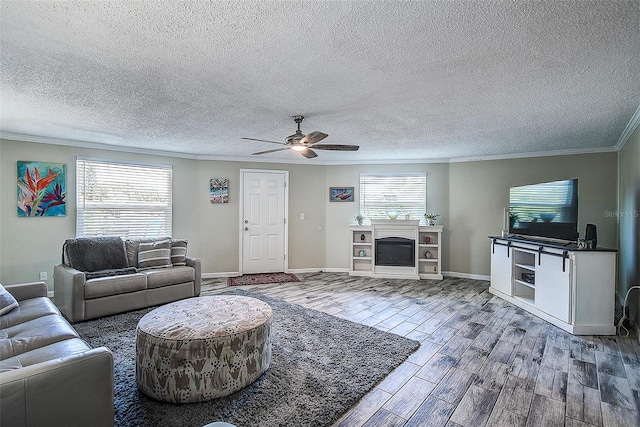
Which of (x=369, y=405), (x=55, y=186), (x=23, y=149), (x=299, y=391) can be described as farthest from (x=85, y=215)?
(x=369, y=405)

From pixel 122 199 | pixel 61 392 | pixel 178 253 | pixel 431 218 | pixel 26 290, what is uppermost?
pixel 122 199

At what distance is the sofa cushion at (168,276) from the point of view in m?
4.01

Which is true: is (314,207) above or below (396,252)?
above

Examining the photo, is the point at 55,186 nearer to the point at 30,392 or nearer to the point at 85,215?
the point at 85,215

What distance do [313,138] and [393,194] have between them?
12.0 ft

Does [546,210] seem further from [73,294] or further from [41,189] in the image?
[41,189]

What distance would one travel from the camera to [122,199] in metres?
5.05

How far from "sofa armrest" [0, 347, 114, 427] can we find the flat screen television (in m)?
4.85

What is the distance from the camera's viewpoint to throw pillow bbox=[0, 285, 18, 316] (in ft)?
7.92

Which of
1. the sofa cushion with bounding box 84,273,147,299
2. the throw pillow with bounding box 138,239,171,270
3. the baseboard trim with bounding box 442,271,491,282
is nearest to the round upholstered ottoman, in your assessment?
the sofa cushion with bounding box 84,273,147,299

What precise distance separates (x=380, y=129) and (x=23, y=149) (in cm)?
502

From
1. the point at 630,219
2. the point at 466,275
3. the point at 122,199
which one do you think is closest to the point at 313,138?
the point at 122,199

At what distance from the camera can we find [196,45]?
1.92 meters

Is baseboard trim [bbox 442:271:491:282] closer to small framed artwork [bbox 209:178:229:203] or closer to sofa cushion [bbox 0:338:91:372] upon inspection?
small framed artwork [bbox 209:178:229:203]
